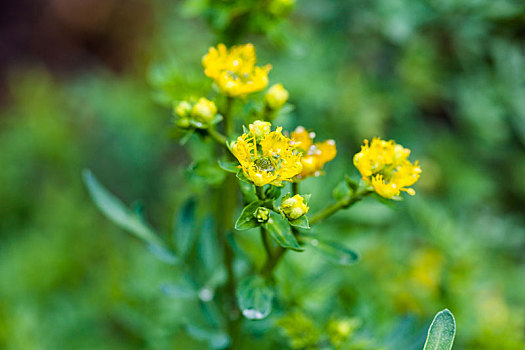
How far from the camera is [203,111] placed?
4.87ft

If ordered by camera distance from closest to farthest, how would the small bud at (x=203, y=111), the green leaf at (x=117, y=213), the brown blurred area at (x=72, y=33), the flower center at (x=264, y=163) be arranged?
the flower center at (x=264, y=163) < the small bud at (x=203, y=111) < the green leaf at (x=117, y=213) < the brown blurred area at (x=72, y=33)

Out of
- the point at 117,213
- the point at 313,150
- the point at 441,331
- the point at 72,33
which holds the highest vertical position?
the point at 313,150

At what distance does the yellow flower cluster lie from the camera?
1.42 meters

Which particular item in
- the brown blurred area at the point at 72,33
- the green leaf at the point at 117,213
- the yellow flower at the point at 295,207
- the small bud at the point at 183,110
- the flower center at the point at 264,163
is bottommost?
the brown blurred area at the point at 72,33

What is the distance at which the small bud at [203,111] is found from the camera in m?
1.49

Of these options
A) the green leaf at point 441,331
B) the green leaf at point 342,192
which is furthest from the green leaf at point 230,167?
the green leaf at point 441,331

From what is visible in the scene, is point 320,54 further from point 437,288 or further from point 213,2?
point 437,288

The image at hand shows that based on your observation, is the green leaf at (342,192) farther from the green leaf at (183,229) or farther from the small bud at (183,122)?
the green leaf at (183,229)

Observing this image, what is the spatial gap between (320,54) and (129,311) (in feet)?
6.06

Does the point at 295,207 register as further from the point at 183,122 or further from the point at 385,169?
the point at 183,122

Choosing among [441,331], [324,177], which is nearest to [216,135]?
[441,331]

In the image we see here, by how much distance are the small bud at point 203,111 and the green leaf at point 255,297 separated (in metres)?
0.50

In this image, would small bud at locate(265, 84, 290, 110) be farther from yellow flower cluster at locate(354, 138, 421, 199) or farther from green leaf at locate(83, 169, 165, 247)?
green leaf at locate(83, 169, 165, 247)

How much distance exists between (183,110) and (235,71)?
8.2 inches
